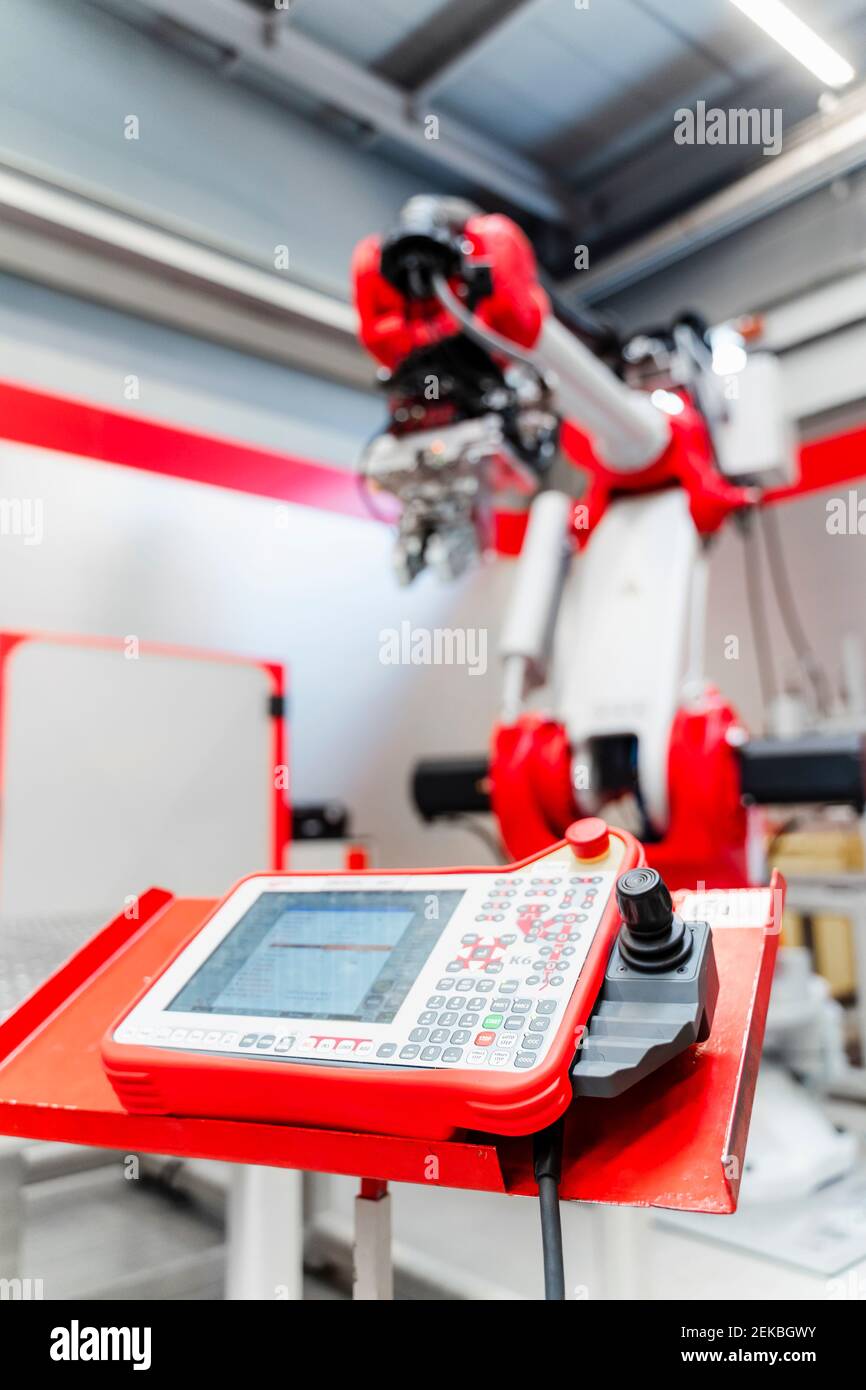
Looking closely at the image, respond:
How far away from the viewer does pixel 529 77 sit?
2.50 meters

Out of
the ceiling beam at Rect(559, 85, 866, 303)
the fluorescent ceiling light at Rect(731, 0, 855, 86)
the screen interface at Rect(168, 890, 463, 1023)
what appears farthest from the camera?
the ceiling beam at Rect(559, 85, 866, 303)

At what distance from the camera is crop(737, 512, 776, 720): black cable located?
9.97 feet

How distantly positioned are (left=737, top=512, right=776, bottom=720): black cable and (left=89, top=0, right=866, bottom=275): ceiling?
1.15m

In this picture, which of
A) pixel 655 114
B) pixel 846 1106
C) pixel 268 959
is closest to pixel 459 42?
pixel 655 114

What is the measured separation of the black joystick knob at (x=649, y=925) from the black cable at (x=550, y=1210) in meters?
0.11

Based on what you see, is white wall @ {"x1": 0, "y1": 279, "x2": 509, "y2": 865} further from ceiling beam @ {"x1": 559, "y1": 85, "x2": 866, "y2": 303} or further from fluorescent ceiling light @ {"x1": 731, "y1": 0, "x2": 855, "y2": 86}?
fluorescent ceiling light @ {"x1": 731, "y1": 0, "x2": 855, "y2": 86}

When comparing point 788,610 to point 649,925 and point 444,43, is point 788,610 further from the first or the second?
point 649,925

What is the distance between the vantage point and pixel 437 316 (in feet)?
4.29

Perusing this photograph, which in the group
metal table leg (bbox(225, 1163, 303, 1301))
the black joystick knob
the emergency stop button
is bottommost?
metal table leg (bbox(225, 1163, 303, 1301))

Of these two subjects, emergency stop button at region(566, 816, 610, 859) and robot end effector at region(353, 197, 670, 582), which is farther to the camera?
robot end effector at region(353, 197, 670, 582)

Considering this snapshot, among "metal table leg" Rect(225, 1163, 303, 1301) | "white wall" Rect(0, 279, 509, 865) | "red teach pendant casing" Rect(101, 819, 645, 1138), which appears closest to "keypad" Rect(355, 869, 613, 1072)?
"red teach pendant casing" Rect(101, 819, 645, 1138)

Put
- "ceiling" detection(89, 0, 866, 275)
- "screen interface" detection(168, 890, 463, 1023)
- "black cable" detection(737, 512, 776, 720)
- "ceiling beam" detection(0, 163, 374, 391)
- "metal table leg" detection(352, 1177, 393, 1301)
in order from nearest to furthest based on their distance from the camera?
"screen interface" detection(168, 890, 463, 1023) → "metal table leg" detection(352, 1177, 393, 1301) → "ceiling beam" detection(0, 163, 374, 391) → "ceiling" detection(89, 0, 866, 275) → "black cable" detection(737, 512, 776, 720)

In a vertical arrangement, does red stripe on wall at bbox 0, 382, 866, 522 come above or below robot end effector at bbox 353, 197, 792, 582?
above

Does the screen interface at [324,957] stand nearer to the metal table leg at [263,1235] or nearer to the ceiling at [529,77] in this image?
the metal table leg at [263,1235]
